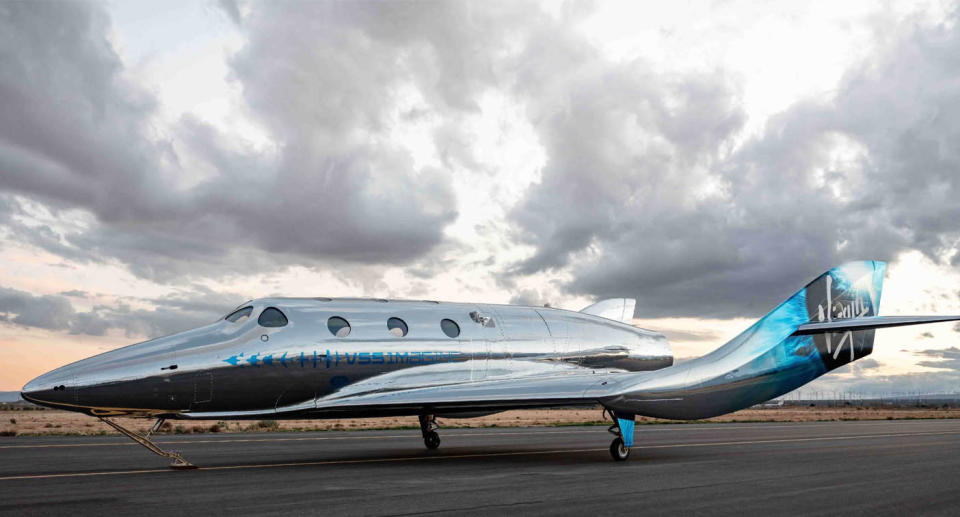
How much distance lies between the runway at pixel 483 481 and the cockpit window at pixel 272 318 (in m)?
2.79

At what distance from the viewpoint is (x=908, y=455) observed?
2067 cm

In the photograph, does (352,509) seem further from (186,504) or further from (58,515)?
(58,515)

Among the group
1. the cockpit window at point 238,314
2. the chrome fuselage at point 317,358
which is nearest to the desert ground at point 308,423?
the chrome fuselage at point 317,358

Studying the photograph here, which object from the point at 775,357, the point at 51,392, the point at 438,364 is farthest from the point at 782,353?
the point at 51,392

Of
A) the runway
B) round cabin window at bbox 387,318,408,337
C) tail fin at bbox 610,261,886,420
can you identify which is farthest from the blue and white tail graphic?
round cabin window at bbox 387,318,408,337

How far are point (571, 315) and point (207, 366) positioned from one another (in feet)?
30.7

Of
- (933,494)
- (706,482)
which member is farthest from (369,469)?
(933,494)

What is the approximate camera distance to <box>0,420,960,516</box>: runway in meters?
10.5

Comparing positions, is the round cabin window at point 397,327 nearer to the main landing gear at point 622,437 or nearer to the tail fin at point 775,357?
the main landing gear at point 622,437

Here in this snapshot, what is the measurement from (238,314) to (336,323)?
198cm

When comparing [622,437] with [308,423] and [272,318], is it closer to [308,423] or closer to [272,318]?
[272,318]

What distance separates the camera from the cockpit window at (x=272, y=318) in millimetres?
16516

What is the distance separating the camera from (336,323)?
17.2 meters

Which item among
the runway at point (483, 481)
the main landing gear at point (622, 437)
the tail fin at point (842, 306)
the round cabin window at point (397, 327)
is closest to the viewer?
the runway at point (483, 481)
